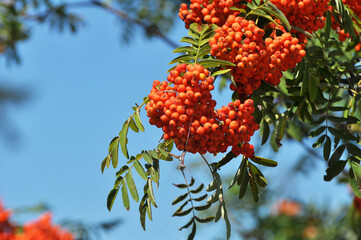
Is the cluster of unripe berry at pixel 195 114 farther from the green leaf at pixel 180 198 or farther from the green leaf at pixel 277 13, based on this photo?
the green leaf at pixel 277 13

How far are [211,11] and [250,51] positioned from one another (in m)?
0.32

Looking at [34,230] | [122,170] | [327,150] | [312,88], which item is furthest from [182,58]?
[34,230]

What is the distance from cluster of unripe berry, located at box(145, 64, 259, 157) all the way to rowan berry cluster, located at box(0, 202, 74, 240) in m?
1.82

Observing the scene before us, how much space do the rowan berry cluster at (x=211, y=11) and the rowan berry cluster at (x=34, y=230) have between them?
1.95m

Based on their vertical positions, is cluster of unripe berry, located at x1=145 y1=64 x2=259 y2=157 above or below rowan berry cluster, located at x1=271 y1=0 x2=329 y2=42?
below

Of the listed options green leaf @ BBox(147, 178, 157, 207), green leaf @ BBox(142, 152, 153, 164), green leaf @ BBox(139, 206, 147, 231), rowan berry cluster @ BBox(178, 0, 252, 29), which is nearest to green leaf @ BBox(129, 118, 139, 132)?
green leaf @ BBox(142, 152, 153, 164)

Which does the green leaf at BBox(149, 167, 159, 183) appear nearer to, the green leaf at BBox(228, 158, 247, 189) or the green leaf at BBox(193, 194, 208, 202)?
the green leaf at BBox(193, 194, 208, 202)

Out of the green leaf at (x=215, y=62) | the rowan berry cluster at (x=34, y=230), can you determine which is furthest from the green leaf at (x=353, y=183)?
the rowan berry cluster at (x=34, y=230)

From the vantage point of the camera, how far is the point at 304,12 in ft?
7.02

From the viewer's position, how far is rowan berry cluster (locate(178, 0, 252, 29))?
212 cm

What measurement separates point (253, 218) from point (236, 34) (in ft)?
14.4

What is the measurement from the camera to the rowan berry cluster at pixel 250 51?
77.4 inches

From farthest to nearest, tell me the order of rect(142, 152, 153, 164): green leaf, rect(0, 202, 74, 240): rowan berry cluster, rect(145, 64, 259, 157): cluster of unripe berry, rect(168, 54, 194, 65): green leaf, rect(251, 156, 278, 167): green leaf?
rect(0, 202, 74, 240): rowan berry cluster, rect(251, 156, 278, 167): green leaf, rect(168, 54, 194, 65): green leaf, rect(142, 152, 153, 164): green leaf, rect(145, 64, 259, 157): cluster of unripe berry

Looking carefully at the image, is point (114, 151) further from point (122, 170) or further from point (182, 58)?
point (182, 58)
